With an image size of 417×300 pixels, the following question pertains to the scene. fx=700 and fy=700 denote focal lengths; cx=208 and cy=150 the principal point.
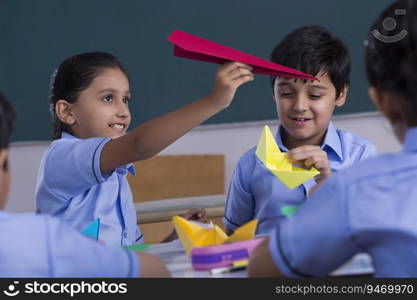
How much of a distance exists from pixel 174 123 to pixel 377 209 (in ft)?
1.98

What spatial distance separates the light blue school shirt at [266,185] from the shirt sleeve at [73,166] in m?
0.37

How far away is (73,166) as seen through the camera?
4.87 ft

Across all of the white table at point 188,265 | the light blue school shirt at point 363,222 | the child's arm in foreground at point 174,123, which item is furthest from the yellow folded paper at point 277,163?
the light blue school shirt at point 363,222

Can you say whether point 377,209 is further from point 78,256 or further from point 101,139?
point 101,139

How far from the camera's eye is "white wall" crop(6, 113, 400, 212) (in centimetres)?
302

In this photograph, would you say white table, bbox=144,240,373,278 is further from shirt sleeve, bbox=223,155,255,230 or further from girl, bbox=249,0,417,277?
shirt sleeve, bbox=223,155,255,230

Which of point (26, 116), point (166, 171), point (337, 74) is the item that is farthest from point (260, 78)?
point (337, 74)

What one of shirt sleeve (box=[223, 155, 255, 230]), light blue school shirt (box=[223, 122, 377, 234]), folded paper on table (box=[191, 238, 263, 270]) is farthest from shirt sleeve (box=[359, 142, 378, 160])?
folded paper on table (box=[191, 238, 263, 270])

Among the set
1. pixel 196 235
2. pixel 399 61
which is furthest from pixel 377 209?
pixel 196 235

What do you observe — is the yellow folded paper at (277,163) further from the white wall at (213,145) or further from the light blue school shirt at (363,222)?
the white wall at (213,145)

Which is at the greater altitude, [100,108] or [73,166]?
[100,108]

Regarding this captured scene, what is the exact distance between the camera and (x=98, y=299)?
3.00ft

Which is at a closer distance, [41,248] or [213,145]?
[41,248]

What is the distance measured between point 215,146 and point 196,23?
0.54 metres
